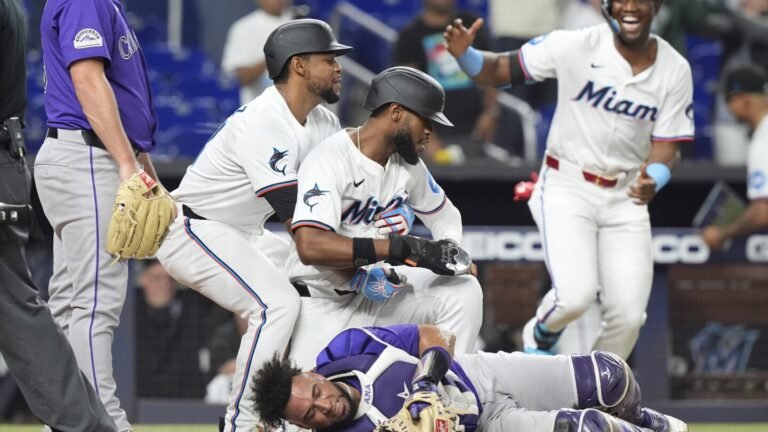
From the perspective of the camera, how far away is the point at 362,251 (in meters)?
4.57

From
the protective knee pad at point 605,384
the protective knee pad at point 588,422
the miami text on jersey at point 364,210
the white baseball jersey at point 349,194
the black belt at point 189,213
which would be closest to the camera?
the protective knee pad at point 588,422

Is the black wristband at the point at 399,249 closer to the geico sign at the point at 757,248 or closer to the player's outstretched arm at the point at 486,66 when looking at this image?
the player's outstretched arm at the point at 486,66

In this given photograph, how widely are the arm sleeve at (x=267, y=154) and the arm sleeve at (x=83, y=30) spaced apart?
0.59 m

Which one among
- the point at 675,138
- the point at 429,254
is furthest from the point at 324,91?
the point at 675,138

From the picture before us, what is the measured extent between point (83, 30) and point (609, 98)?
250 cm

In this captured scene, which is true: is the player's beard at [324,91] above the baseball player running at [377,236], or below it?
above

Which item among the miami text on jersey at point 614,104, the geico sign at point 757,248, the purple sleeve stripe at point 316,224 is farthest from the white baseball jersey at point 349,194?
the geico sign at point 757,248

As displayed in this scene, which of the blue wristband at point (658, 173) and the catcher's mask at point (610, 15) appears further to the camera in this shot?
the catcher's mask at point (610, 15)

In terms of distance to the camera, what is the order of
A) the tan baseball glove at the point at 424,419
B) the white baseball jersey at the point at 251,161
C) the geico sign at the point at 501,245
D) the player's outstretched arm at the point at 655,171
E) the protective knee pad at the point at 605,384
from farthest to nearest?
the geico sign at the point at 501,245, the player's outstretched arm at the point at 655,171, the white baseball jersey at the point at 251,161, the protective knee pad at the point at 605,384, the tan baseball glove at the point at 424,419

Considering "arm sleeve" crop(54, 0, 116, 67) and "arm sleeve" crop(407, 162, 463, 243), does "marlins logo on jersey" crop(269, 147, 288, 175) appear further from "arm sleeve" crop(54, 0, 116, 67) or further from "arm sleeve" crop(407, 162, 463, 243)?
"arm sleeve" crop(54, 0, 116, 67)

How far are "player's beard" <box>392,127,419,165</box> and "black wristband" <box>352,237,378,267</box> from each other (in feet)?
1.32

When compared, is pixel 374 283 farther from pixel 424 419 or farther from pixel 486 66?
pixel 486 66

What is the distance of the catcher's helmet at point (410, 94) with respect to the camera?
470cm

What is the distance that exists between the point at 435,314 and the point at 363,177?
60 cm
